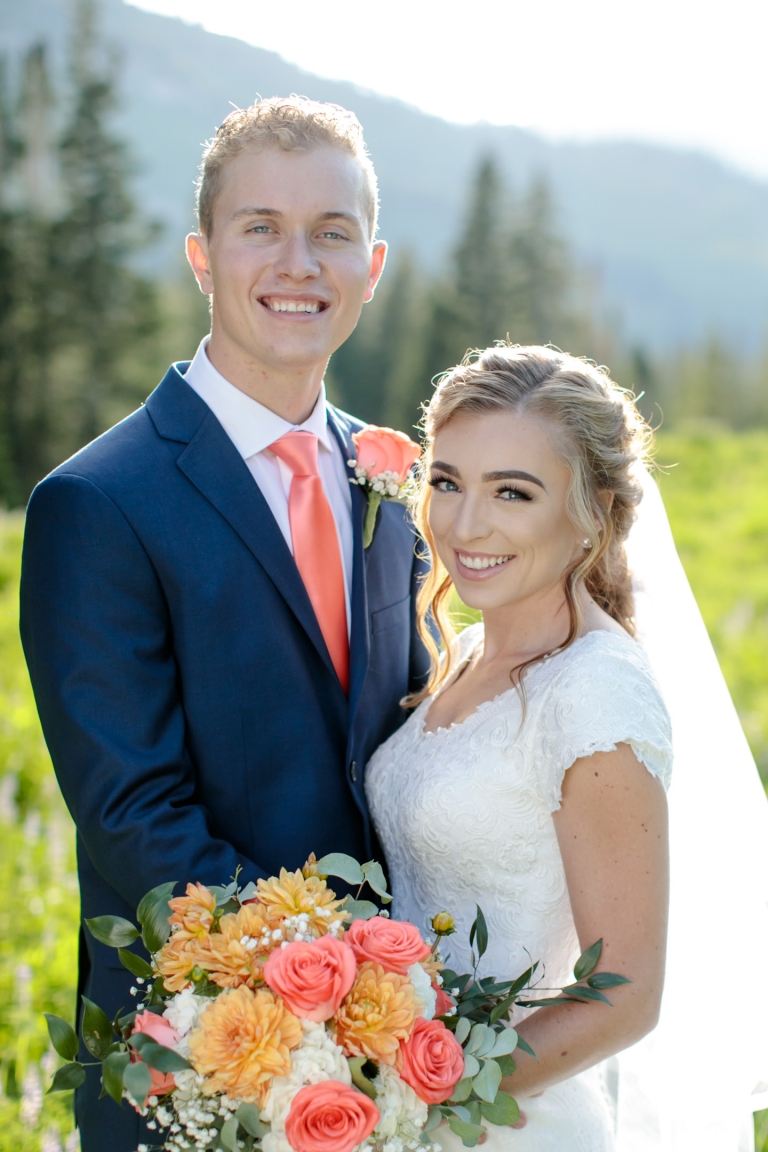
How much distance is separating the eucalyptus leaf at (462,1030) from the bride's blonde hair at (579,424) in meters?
0.95

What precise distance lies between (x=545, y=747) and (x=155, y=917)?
1009 mm

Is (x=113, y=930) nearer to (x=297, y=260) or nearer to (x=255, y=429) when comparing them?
(x=255, y=429)

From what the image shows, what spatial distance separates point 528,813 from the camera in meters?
2.43

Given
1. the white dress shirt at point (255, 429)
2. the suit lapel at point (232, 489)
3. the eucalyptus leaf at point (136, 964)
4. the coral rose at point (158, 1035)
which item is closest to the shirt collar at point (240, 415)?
the white dress shirt at point (255, 429)

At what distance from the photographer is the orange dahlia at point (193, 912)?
1.77 meters

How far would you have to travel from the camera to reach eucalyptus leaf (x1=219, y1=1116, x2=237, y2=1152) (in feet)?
5.43

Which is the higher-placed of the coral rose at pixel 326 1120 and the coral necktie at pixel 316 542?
the coral necktie at pixel 316 542

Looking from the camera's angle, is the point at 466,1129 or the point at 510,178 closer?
the point at 466,1129

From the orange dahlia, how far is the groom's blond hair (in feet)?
6.38

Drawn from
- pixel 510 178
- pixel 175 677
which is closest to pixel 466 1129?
pixel 175 677

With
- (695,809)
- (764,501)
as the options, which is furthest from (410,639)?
(764,501)

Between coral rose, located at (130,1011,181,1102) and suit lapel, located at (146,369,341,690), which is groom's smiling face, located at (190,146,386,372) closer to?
suit lapel, located at (146,369,341,690)

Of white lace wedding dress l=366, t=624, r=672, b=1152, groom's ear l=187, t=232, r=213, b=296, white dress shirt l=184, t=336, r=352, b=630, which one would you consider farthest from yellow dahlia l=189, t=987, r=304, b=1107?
groom's ear l=187, t=232, r=213, b=296

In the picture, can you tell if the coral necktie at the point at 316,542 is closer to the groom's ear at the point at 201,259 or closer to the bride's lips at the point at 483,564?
the bride's lips at the point at 483,564
